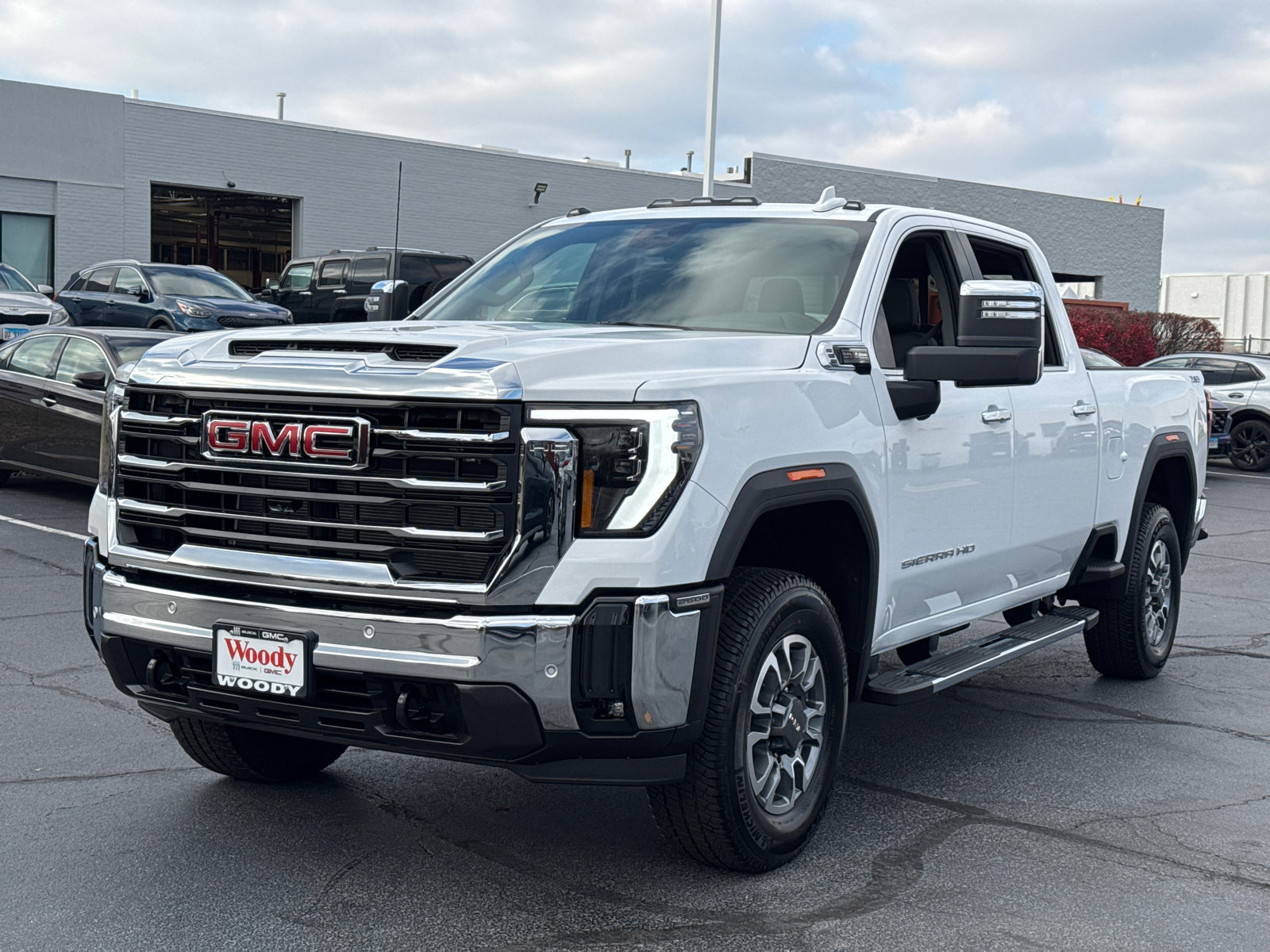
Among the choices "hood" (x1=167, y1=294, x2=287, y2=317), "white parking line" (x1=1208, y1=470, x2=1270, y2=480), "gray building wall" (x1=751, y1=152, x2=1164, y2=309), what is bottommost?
"white parking line" (x1=1208, y1=470, x2=1270, y2=480)

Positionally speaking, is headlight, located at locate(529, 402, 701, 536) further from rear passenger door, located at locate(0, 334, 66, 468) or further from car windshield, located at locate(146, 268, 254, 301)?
car windshield, located at locate(146, 268, 254, 301)

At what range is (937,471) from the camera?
199 inches

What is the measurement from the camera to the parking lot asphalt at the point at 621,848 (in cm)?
388

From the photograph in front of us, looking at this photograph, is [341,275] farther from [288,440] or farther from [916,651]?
[288,440]

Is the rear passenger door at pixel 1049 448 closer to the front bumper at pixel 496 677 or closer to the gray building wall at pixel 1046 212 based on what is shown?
the front bumper at pixel 496 677

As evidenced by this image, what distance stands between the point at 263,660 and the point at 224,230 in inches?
1294

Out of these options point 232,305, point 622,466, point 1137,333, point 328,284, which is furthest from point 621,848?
point 1137,333

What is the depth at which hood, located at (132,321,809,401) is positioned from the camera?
3.73m

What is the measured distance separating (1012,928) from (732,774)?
2.81 feet

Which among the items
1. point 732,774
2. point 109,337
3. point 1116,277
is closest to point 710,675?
point 732,774

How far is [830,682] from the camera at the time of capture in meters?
4.54

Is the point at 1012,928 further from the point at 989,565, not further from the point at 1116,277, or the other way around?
the point at 1116,277

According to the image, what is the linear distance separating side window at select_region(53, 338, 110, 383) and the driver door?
8455 mm

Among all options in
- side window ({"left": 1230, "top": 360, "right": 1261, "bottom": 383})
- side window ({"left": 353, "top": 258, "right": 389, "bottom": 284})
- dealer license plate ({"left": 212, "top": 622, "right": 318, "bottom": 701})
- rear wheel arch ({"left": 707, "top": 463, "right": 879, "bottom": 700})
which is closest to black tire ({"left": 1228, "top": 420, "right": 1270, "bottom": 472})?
side window ({"left": 1230, "top": 360, "right": 1261, "bottom": 383})
